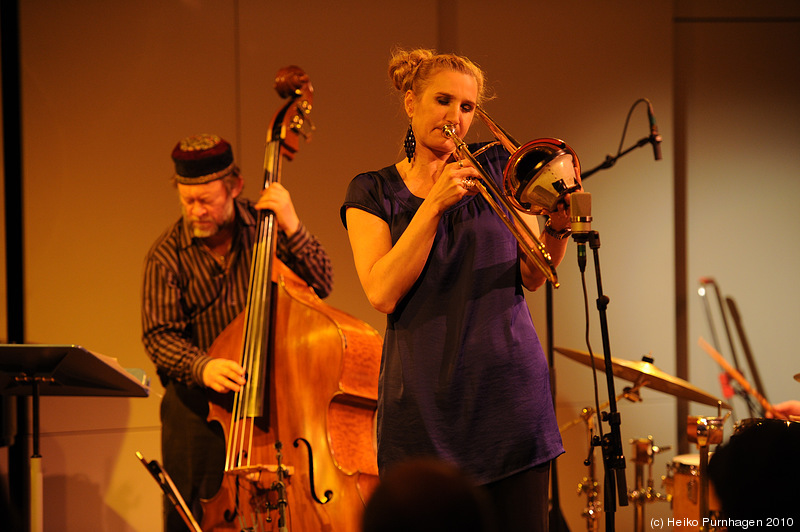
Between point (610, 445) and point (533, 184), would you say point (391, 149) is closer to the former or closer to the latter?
point (533, 184)

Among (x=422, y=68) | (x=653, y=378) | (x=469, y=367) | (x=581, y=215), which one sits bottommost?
(x=653, y=378)

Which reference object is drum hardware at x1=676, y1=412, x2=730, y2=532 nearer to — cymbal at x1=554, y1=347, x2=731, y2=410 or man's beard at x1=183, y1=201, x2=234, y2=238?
cymbal at x1=554, y1=347, x2=731, y2=410

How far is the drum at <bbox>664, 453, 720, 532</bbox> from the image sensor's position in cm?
307

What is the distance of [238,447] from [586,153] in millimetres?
2666

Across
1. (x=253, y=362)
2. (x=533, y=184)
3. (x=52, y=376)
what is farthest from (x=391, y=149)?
(x=533, y=184)

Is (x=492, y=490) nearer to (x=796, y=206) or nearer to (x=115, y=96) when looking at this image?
(x=115, y=96)

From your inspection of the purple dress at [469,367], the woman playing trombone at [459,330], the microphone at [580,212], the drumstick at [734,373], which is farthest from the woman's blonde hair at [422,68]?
the drumstick at [734,373]

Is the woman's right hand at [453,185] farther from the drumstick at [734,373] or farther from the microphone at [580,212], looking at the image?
the drumstick at [734,373]

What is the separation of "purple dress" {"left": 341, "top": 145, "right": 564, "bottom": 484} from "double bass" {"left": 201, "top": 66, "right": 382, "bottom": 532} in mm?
526

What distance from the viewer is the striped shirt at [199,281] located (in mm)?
2842

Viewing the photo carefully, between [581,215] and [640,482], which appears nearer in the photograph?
[581,215]

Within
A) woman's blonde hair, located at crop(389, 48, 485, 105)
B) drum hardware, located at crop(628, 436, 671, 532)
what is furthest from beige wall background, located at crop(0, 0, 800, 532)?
woman's blonde hair, located at crop(389, 48, 485, 105)

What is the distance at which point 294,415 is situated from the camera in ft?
7.89

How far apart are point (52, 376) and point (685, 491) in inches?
92.7
